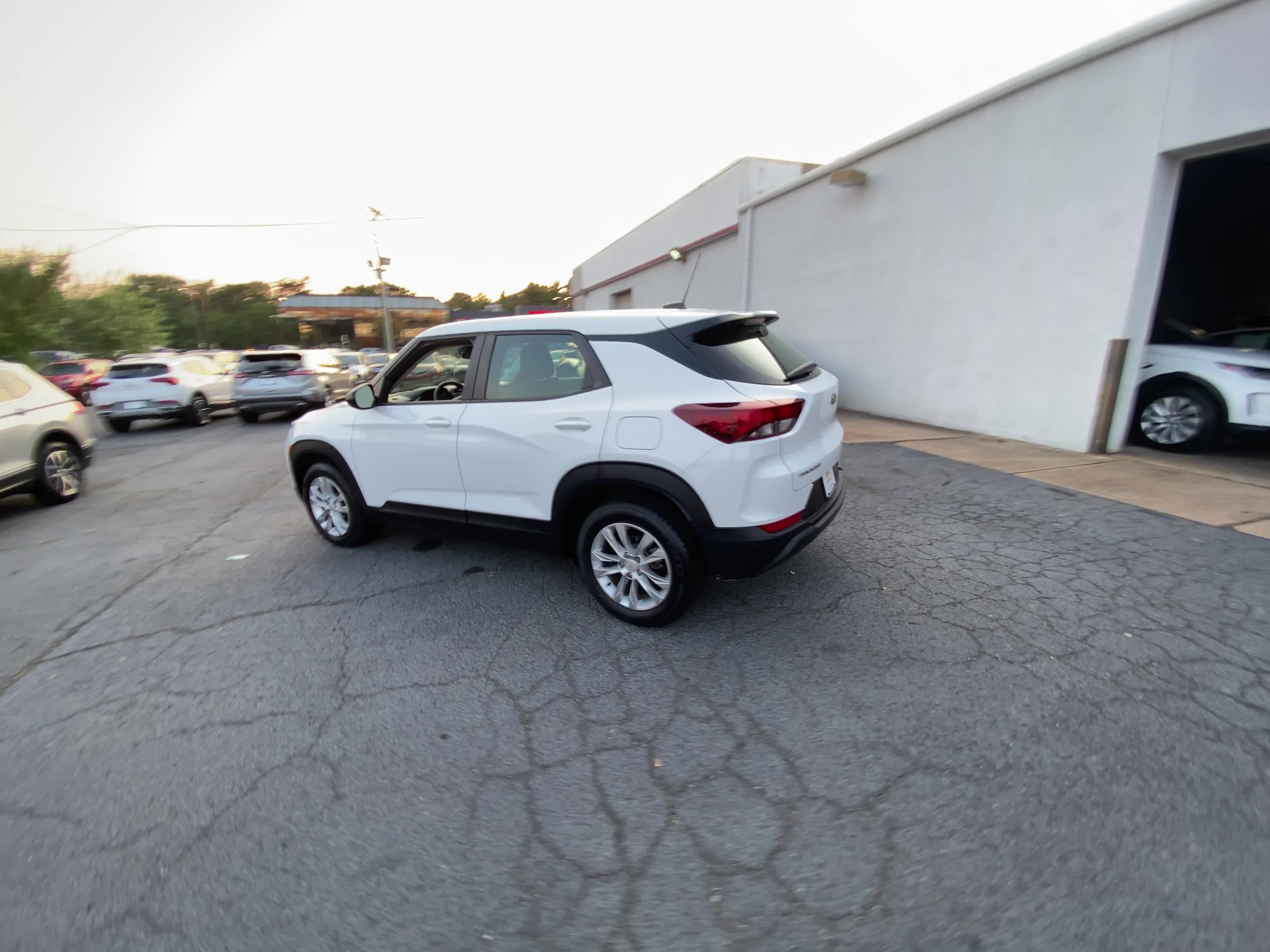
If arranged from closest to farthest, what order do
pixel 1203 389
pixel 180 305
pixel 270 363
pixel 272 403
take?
pixel 1203 389 → pixel 272 403 → pixel 270 363 → pixel 180 305

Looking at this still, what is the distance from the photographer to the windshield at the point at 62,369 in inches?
746

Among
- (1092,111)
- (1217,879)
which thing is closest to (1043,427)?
(1092,111)

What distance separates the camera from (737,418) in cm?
284

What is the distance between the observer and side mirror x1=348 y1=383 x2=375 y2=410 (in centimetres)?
413

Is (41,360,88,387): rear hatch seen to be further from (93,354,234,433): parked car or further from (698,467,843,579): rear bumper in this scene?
(698,467,843,579): rear bumper

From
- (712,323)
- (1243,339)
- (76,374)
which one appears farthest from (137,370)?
(1243,339)

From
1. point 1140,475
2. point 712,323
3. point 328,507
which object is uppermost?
point 712,323

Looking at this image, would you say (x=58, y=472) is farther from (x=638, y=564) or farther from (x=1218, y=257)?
(x=1218, y=257)

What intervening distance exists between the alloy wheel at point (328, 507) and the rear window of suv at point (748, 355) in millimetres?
3133

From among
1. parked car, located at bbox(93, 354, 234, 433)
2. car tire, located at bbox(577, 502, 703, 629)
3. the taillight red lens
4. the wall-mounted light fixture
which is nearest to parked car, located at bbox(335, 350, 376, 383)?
parked car, located at bbox(93, 354, 234, 433)

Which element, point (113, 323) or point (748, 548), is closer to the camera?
point (748, 548)

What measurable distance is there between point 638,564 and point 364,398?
2.38 meters

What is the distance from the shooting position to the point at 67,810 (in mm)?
2203

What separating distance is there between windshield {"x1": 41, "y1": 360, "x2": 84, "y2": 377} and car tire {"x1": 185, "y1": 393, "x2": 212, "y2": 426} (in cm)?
1045
